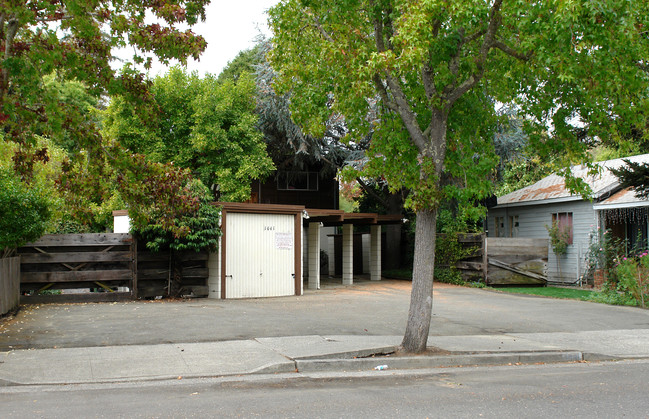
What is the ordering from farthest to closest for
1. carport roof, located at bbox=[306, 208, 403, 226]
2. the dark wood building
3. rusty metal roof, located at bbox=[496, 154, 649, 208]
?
1. the dark wood building
2. carport roof, located at bbox=[306, 208, 403, 226]
3. rusty metal roof, located at bbox=[496, 154, 649, 208]

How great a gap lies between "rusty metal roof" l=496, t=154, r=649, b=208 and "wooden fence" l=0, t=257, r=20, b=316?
54.7ft

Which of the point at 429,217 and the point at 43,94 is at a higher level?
the point at 43,94

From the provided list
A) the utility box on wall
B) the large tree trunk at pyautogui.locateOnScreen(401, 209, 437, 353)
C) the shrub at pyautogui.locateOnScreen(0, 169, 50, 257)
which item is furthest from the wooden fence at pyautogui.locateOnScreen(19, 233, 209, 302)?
A: the large tree trunk at pyautogui.locateOnScreen(401, 209, 437, 353)

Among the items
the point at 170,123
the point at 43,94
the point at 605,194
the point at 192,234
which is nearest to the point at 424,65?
the point at 43,94

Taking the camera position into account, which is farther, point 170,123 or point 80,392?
point 170,123

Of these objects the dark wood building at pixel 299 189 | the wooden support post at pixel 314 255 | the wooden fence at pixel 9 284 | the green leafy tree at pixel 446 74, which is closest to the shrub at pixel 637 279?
the green leafy tree at pixel 446 74

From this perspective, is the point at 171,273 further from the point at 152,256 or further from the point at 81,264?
the point at 81,264

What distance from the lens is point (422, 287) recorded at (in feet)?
31.5

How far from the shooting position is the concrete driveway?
35.1ft

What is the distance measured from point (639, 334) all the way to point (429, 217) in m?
5.53

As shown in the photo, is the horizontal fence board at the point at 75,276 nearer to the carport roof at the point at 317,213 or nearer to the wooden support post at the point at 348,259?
the carport roof at the point at 317,213

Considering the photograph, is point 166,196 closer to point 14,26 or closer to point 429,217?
point 14,26

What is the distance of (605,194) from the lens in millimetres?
20516

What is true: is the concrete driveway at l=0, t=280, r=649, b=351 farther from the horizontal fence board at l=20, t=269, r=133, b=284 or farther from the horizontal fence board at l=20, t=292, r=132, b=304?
the horizontal fence board at l=20, t=269, r=133, b=284
